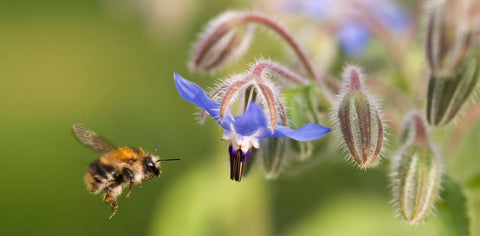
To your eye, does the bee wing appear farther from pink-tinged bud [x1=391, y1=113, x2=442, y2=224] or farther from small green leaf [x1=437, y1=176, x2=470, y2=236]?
small green leaf [x1=437, y1=176, x2=470, y2=236]

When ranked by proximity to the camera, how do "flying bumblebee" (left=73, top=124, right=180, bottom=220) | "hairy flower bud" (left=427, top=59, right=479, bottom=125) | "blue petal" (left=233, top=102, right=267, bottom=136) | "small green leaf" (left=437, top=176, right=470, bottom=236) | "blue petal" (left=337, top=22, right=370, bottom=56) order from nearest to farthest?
1. "blue petal" (left=233, top=102, right=267, bottom=136)
2. "hairy flower bud" (left=427, top=59, right=479, bottom=125)
3. "small green leaf" (left=437, top=176, right=470, bottom=236)
4. "flying bumblebee" (left=73, top=124, right=180, bottom=220)
5. "blue petal" (left=337, top=22, right=370, bottom=56)

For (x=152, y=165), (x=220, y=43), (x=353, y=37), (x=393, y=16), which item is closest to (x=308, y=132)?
(x=220, y=43)

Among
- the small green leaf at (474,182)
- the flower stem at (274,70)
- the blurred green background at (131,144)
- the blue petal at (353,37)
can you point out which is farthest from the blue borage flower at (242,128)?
the blue petal at (353,37)

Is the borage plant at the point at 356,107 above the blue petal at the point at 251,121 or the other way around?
above

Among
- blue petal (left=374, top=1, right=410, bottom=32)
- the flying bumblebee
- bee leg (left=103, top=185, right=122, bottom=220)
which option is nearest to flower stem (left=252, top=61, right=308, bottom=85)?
the flying bumblebee

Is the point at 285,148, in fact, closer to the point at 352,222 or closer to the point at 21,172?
the point at 352,222

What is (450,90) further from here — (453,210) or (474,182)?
(474,182)

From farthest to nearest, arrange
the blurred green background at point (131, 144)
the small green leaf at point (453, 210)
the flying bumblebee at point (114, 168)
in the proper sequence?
the blurred green background at point (131, 144) → the flying bumblebee at point (114, 168) → the small green leaf at point (453, 210)

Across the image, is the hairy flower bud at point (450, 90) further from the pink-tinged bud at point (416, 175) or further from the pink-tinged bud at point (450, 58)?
the pink-tinged bud at point (416, 175)
